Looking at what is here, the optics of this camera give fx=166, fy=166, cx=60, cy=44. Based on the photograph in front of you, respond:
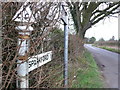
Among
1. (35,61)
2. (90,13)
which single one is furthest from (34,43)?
(90,13)

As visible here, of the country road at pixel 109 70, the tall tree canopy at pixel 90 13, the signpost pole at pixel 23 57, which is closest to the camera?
the signpost pole at pixel 23 57

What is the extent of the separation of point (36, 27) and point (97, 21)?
12.8m

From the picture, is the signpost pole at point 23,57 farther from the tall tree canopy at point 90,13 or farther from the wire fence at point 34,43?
the tall tree canopy at point 90,13

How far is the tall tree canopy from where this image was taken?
1255 cm

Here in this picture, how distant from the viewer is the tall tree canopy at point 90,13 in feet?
41.2

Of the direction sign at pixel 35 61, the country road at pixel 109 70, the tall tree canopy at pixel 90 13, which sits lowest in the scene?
the country road at pixel 109 70

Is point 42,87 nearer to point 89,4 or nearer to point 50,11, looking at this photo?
point 50,11

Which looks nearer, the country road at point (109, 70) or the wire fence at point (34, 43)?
the wire fence at point (34, 43)

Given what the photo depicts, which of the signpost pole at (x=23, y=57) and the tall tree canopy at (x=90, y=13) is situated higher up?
the tall tree canopy at (x=90, y=13)

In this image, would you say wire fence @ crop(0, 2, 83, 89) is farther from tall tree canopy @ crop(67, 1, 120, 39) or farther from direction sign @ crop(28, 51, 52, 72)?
tall tree canopy @ crop(67, 1, 120, 39)

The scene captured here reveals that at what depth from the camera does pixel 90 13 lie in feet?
43.1

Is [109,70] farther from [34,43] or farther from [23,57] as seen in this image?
[23,57]

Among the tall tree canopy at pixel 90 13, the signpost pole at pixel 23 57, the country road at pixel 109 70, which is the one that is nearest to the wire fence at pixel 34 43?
the signpost pole at pixel 23 57

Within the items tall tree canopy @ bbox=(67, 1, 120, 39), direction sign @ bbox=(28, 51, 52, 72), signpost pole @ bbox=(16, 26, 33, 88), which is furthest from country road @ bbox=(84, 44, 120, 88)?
signpost pole @ bbox=(16, 26, 33, 88)
